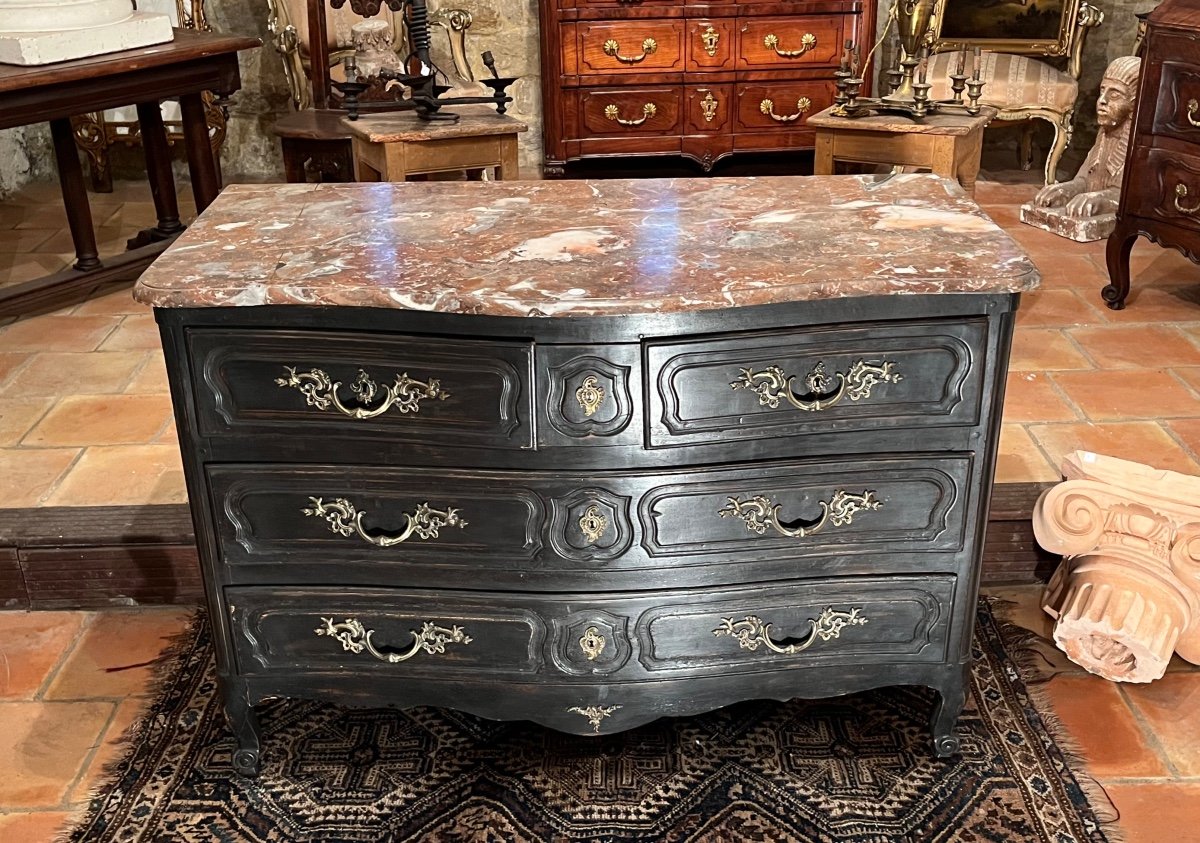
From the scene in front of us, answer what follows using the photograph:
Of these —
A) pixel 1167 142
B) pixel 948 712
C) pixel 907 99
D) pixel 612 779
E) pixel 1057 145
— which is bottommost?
pixel 612 779

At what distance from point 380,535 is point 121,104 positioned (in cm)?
326

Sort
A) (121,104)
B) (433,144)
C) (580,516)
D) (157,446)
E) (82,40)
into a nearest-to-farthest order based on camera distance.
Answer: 1. (580,516)
2. (157,446)
3. (433,144)
4. (82,40)
5. (121,104)

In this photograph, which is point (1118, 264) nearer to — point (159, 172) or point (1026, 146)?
point (1026, 146)

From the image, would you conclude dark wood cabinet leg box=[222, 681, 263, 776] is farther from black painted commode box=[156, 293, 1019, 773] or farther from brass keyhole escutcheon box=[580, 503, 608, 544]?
brass keyhole escutcheon box=[580, 503, 608, 544]

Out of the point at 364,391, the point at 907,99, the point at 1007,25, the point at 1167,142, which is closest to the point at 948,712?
the point at 364,391

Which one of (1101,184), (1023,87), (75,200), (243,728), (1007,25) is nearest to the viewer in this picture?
(243,728)

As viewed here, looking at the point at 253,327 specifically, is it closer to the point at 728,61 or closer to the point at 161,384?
the point at 161,384

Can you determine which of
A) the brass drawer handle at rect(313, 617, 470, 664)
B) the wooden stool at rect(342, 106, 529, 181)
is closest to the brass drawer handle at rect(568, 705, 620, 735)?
the brass drawer handle at rect(313, 617, 470, 664)

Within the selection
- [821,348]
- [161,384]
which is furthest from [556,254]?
[161,384]

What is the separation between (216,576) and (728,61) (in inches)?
190

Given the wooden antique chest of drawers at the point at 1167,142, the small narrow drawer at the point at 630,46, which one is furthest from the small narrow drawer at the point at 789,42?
the wooden antique chest of drawers at the point at 1167,142

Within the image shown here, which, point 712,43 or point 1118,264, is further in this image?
point 712,43

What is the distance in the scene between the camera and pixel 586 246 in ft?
7.59

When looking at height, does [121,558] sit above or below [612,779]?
above
